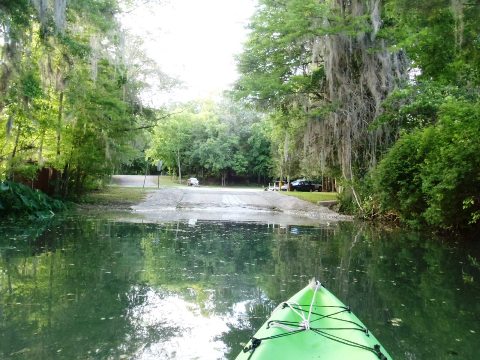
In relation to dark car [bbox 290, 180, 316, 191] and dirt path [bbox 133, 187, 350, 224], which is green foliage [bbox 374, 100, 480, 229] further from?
dark car [bbox 290, 180, 316, 191]

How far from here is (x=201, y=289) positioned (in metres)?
6.28

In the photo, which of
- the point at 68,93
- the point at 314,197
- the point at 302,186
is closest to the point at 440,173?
the point at 68,93

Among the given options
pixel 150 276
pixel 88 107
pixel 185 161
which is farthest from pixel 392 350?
pixel 185 161

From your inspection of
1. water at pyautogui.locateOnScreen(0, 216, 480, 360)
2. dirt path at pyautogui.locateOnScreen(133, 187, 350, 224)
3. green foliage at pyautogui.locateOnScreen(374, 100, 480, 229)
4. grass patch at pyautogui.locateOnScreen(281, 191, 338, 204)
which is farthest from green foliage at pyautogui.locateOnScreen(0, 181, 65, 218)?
grass patch at pyautogui.locateOnScreen(281, 191, 338, 204)

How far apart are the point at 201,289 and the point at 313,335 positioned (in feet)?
10.1

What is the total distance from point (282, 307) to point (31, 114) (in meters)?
11.2

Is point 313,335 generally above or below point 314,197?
below

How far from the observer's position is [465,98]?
38.8ft

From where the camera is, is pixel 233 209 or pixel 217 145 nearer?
pixel 233 209

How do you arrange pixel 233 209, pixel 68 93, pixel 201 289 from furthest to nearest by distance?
pixel 233 209 < pixel 68 93 < pixel 201 289

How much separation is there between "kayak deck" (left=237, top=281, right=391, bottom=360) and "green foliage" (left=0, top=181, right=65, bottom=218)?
467 inches

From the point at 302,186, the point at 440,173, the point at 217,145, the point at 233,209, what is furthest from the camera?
the point at 217,145

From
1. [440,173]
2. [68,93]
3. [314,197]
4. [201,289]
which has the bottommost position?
[201,289]

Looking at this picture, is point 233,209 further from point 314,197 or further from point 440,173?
point 440,173
